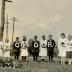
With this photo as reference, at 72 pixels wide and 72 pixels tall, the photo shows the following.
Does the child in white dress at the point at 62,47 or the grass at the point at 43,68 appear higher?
the child in white dress at the point at 62,47

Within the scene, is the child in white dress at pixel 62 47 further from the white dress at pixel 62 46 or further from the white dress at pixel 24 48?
the white dress at pixel 24 48

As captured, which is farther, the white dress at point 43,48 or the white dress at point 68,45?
the white dress at point 43,48

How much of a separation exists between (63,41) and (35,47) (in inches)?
102

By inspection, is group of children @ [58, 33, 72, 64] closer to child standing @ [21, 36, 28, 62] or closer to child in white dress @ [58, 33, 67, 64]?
child in white dress @ [58, 33, 67, 64]

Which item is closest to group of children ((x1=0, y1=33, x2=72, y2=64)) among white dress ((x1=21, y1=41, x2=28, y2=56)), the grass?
white dress ((x1=21, y1=41, x2=28, y2=56))

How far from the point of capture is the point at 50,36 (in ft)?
91.7

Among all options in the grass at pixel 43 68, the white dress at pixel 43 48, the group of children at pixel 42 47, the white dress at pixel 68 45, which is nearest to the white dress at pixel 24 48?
the group of children at pixel 42 47

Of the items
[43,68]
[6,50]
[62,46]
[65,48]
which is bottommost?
[43,68]

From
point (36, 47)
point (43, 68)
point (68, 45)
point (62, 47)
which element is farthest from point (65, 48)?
point (43, 68)

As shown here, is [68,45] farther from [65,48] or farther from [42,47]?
[42,47]

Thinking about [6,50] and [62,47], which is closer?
[62,47]

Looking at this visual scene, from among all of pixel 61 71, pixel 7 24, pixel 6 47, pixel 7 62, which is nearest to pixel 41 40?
pixel 6 47

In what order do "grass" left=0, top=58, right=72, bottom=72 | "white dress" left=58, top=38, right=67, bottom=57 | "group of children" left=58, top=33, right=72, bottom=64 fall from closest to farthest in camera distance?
"grass" left=0, top=58, right=72, bottom=72, "group of children" left=58, top=33, right=72, bottom=64, "white dress" left=58, top=38, right=67, bottom=57

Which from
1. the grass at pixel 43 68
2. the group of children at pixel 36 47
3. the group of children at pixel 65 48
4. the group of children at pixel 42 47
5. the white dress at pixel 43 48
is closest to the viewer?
the grass at pixel 43 68
